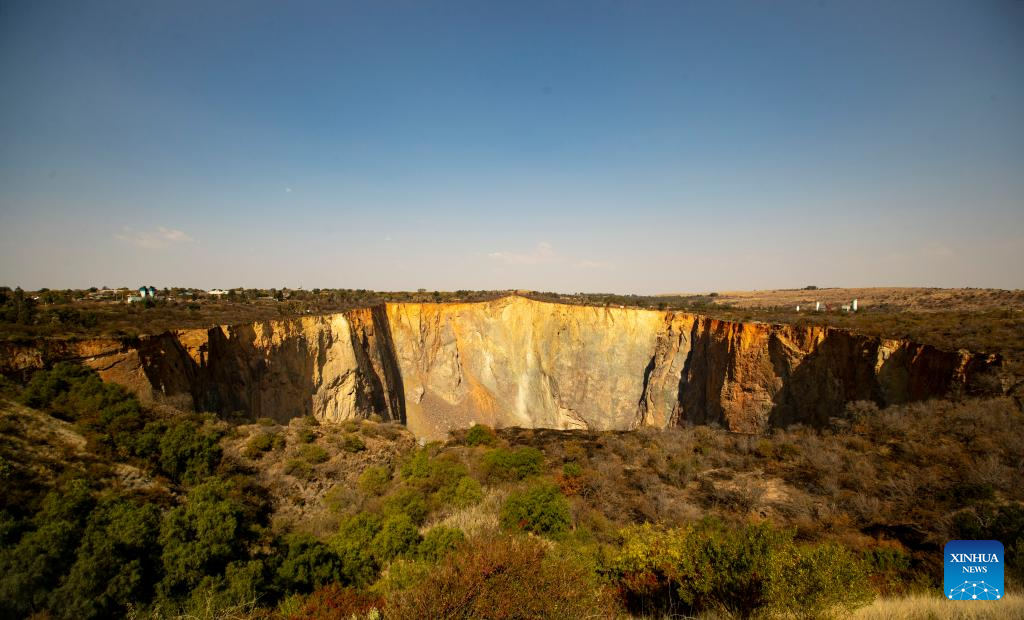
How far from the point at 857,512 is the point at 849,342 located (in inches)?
473

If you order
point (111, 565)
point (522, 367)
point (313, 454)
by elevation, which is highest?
point (111, 565)

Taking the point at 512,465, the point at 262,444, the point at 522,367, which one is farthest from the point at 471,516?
the point at 522,367

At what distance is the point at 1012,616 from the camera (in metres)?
4.73

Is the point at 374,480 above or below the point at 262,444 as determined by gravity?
below

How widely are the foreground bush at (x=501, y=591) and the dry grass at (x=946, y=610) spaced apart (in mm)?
3616

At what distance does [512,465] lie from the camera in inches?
618

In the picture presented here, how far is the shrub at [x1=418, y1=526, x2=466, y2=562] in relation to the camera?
9203 mm

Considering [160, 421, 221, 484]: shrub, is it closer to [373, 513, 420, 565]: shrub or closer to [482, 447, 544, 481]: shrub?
[373, 513, 420, 565]: shrub

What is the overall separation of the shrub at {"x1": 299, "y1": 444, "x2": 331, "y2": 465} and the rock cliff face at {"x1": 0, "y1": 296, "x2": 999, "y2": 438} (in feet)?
16.2

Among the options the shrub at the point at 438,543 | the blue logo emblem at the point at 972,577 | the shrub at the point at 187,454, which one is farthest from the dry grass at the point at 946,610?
the shrub at the point at 187,454

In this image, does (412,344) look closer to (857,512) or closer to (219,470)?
(219,470)

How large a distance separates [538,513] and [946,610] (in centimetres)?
761

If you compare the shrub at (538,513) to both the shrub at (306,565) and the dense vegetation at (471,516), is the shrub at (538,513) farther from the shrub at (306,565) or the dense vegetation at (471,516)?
the shrub at (306,565)

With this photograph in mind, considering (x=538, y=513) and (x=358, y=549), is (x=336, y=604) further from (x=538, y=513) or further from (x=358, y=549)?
(x=538, y=513)
